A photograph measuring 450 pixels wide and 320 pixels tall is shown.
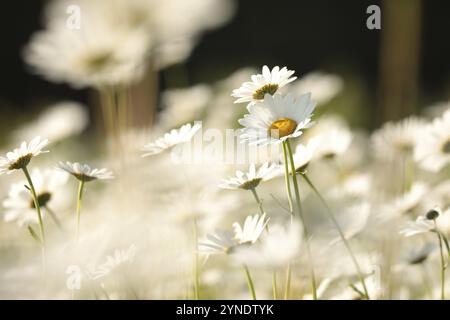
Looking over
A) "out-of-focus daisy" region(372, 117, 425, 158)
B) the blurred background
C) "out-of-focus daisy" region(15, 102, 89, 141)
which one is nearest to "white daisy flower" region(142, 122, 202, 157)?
"out-of-focus daisy" region(372, 117, 425, 158)

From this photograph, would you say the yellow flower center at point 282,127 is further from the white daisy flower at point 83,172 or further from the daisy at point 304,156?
the white daisy flower at point 83,172

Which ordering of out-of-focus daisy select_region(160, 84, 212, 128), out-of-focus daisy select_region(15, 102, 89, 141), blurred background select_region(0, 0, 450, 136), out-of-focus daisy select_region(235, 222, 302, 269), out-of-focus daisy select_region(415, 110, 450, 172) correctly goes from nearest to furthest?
out-of-focus daisy select_region(235, 222, 302, 269)
out-of-focus daisy select_region(415, 110, 450, 172)
out-of-focus daisy select_region(160, 84, 212, 128)
out-of-focus daisy select_region(15, 102, 89, 141)
blurred background select_region(0, 0, 450, 136)

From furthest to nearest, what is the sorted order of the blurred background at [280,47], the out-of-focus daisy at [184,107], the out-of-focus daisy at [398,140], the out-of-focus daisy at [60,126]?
the blurred background at [280,47], the out-of-focus daisy at [60,126], the out-of-focus daisy at [184,107], the out-of-focus daisy at [398,140]

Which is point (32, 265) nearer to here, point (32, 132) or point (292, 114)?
point (292, 114)

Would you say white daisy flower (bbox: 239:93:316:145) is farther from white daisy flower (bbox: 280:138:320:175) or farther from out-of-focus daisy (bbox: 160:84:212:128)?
out-of-focus daisy (bbox: 160:84:212:128)

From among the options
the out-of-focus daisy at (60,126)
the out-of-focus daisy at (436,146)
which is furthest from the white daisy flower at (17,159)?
the out-of-focus daisy at (60,126)

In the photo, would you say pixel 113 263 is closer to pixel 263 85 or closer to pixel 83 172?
pixel 83 172

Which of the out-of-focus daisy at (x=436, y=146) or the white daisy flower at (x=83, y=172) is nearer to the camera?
the white daisy flower at (x=83, y=172)
